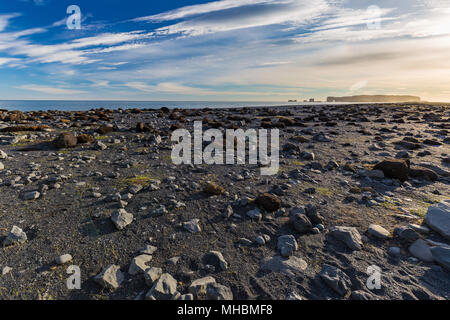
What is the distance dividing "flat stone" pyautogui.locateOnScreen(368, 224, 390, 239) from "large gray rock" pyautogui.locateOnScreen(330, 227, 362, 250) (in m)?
0.26

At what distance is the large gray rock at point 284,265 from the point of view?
113 inches

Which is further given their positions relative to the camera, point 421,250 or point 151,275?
point 421,250

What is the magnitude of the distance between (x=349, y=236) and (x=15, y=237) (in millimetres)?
5190

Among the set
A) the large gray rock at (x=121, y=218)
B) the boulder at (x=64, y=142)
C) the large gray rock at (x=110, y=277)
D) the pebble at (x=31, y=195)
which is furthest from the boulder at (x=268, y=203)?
the boulder at (x=64, y=142)

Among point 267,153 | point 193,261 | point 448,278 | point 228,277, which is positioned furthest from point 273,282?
point 267,153

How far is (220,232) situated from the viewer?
3.71 metres

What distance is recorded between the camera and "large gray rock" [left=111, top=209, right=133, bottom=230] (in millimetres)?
3666

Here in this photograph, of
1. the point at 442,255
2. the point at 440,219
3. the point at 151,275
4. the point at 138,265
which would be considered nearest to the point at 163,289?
the point at 151,275

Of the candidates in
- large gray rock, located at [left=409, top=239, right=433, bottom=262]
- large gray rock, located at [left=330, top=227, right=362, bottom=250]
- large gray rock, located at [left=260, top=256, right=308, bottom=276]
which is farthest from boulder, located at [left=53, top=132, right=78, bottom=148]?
large gray rock, located at [left=409, top=239, right=433, bottom=262]

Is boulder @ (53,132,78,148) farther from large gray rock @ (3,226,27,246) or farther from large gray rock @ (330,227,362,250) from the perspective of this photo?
large gray rock @ (330,227,362,250)

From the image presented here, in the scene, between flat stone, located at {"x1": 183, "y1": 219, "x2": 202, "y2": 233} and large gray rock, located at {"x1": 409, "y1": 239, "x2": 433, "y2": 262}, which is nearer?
large gray rock, located at {"x1": 409, "y1": 239, "x2": 433, "y2": 262}

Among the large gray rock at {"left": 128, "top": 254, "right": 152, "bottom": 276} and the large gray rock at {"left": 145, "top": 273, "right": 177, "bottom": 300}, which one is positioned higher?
the large gray rock at {"left": 128, "top": 254, "right": 152, "bottom": 276}

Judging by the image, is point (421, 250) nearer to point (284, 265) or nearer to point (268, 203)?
point (284, 265)
